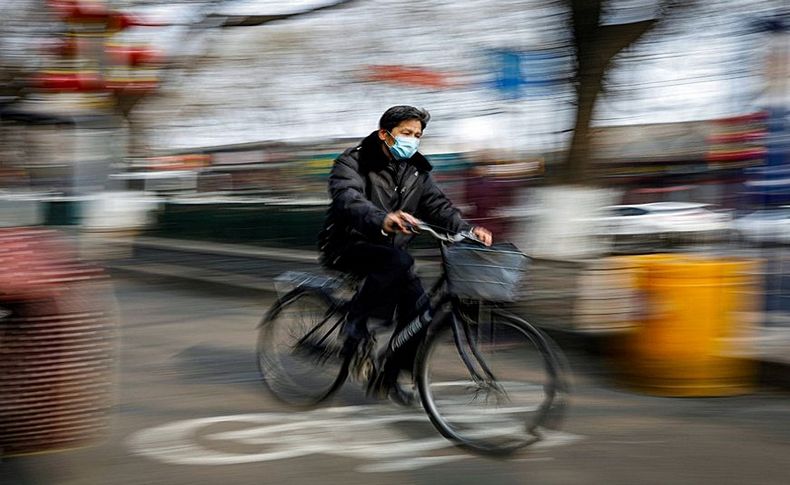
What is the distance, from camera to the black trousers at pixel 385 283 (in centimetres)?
488

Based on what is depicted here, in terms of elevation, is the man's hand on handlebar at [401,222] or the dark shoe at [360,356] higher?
the man's hand on handlebar at [401,222]

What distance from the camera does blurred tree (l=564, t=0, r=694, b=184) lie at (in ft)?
30.2

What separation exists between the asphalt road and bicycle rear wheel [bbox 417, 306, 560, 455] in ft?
0.36

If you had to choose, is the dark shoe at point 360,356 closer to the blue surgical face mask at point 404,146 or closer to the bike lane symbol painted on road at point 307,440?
the bike lane symbol painted on road at point 307,440

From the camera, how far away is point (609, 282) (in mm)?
6805

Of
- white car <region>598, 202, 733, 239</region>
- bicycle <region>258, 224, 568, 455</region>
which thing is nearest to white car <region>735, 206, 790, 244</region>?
white car <region>598, 202, 733, 239</region>

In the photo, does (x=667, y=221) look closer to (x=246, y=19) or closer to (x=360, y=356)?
(x=246, y=19)

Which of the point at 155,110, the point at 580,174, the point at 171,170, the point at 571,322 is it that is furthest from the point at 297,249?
the point at 171,170

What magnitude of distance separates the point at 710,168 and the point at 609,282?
871 centimetres

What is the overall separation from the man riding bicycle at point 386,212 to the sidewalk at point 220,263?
2349 millimetres

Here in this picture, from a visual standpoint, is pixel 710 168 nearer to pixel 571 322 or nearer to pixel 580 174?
pixel 580 174

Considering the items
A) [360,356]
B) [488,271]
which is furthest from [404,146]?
[360,356]

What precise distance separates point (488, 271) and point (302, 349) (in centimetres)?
156

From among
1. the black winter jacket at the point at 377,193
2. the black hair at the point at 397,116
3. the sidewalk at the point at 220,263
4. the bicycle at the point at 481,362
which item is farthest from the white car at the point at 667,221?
the bicycle at the point at 481,362
